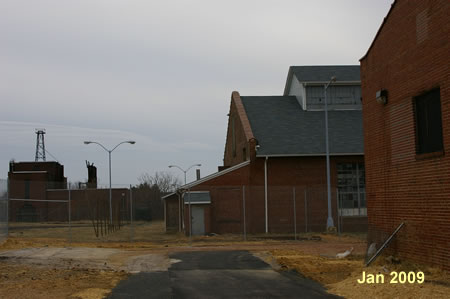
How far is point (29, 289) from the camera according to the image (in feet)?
38.9

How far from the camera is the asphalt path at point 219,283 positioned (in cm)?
1163

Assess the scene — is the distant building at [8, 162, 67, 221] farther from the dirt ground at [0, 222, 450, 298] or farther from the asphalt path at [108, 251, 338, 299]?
the asphalt path at [108, 251, 338, 299]

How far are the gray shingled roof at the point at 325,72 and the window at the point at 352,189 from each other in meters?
8.11

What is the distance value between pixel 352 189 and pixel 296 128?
18.0 ft

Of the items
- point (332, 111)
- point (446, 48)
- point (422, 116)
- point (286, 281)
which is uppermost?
point (332, 111)

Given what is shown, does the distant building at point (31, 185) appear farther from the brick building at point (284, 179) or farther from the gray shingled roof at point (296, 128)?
the brick building at point (284, 179)

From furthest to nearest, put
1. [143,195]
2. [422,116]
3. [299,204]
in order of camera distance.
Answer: [143,195]
[299,204]
[422,116]

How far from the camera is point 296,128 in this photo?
35625 mm

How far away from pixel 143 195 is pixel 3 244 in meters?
37.4

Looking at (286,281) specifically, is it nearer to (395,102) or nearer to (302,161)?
(395,102)

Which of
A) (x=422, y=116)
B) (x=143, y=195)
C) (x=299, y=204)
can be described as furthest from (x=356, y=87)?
(x=143, y=195)

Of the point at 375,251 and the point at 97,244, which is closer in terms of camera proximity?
the point at 375,251
